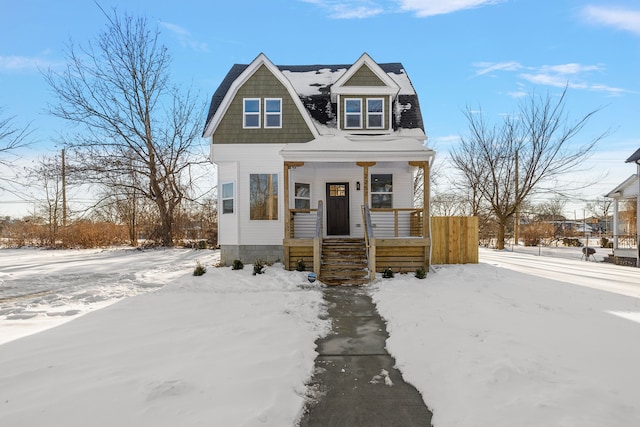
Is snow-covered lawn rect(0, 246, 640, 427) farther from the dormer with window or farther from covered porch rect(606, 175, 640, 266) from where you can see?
covered porch rect(606, 175, 640, 266)

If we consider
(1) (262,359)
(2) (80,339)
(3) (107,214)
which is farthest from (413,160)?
(3) (107,214)

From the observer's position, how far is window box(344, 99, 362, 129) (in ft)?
43.2

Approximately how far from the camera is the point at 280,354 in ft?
14.0

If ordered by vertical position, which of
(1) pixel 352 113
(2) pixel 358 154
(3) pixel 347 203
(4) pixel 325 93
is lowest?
(3) pixel 347 203

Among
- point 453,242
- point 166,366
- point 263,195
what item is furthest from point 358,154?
point 166,366

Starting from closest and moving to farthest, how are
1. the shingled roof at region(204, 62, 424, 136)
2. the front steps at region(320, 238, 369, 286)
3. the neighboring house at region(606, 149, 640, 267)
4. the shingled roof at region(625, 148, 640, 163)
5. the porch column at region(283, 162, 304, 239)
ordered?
the front steps at region(320, 238, 369, 286), the porch column at region(283, 162, 304, 239), the shingled roof at region(204, 62, 424, 136), the neighboring house at region(606, 149, 640, 267), the shingled roof at region(625, 148, 640, 163)

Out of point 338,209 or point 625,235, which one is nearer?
point 338,209

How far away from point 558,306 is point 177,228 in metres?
21.8

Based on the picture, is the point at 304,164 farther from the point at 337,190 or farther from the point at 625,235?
the point at 625,235

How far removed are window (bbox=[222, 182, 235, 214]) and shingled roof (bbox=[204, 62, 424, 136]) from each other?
2473mm

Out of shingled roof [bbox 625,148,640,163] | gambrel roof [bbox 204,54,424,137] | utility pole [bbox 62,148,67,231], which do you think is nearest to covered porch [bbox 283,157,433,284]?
gambrel roof [bbox 204,54,424,137]

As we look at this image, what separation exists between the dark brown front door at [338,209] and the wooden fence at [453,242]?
11.0 feet

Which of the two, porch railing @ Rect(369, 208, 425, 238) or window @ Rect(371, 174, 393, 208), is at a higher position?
window @ Rect(371, 174, 393, 208)

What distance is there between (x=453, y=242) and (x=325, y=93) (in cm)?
796
